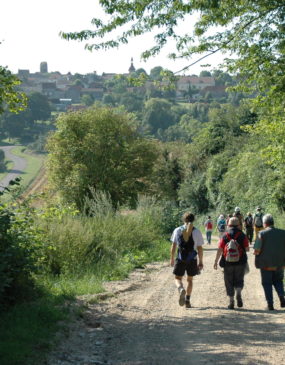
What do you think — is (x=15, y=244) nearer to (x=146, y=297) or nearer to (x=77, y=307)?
(x=77, y=307)

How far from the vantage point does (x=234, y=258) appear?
10508 mm

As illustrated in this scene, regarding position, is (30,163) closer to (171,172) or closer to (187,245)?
(171,172)

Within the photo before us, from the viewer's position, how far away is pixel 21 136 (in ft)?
460

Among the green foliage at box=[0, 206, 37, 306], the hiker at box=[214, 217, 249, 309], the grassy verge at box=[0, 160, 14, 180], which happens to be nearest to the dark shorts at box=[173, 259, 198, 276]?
the hiker at box=[214, 217, 249, 309]

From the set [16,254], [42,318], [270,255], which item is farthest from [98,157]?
[42,318]

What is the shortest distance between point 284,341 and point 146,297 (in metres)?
4.08

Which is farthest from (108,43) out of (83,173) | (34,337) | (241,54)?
(83,173)

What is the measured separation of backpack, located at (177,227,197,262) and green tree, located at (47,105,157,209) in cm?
3192

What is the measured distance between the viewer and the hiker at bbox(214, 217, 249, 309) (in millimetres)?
10531

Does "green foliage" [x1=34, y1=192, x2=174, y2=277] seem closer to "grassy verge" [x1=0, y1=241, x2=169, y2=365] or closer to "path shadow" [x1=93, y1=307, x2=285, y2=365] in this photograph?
"grassy verge" [x1=0, y1=241, x2=169, y2=365]

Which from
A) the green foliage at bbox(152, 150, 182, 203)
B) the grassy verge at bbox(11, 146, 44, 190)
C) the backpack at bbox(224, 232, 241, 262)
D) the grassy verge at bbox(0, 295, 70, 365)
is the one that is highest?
the backpack at bbox(224, 232, 241, 262)

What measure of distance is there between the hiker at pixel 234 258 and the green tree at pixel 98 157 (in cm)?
3201

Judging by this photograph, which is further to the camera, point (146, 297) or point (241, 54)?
point (241, 54)

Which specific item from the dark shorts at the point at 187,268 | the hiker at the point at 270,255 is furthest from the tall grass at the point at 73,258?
the hiker at the point at 270,255
